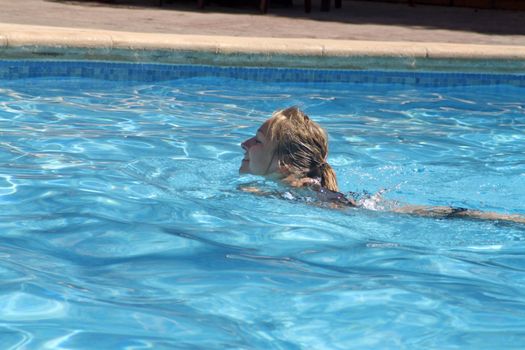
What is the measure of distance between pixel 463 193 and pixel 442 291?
1.90 m

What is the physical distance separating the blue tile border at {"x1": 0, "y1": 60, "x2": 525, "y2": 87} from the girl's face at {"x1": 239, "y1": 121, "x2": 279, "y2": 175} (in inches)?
138

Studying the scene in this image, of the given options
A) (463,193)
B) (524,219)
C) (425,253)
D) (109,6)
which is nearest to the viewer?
(425,253)

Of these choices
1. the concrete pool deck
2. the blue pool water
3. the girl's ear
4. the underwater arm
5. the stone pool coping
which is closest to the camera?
the blue pool water

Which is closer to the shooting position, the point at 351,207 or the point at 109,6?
the point at 351,207

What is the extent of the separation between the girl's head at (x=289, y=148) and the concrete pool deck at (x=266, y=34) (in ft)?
11.4

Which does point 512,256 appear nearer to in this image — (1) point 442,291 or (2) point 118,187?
(1) point 442,291

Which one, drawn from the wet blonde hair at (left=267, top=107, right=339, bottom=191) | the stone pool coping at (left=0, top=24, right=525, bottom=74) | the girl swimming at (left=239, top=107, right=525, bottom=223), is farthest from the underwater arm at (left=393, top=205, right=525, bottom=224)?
the stone pool coping at (left=0, top=24, right=525, bottom=74)

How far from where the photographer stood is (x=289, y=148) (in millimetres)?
4383

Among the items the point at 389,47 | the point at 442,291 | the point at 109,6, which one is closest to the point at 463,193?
the point at 442,291

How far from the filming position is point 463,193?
5348 mm

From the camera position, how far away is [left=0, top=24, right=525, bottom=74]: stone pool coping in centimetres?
754

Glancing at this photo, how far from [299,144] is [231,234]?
0.49 m

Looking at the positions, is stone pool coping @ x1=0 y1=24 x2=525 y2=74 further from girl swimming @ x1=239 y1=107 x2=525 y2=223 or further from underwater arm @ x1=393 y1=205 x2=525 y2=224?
underwater arm @ x1=393 y1=205 x2=525 y2=224

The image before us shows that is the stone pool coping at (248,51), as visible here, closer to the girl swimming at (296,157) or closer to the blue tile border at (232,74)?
the blue tile border at (232,74)
